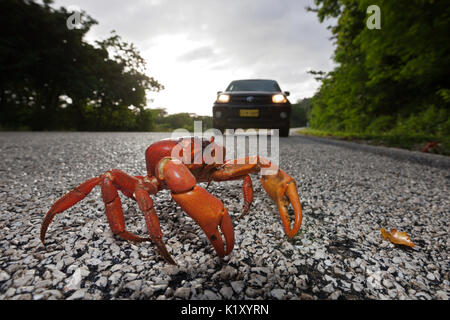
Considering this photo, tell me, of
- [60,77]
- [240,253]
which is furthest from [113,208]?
[60,77]

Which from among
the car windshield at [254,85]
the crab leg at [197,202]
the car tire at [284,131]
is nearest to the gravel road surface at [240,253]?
the crab leg at [197,202]

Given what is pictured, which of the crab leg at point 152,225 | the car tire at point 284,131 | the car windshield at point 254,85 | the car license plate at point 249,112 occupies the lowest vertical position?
the crab leg at point 152,225

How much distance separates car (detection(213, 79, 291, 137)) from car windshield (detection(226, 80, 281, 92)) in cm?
48

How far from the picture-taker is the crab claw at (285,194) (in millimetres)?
1109

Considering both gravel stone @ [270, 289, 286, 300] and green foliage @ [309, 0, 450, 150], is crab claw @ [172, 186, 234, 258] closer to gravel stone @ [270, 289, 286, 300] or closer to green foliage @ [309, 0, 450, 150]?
gravel stone @ [270, 289, 286, 300]

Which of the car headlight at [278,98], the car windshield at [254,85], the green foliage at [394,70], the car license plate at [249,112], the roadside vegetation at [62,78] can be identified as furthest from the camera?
the roadside vegetation at [62,78]

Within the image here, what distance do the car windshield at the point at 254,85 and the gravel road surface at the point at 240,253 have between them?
487 cm

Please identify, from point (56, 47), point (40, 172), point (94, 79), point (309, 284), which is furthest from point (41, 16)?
point (309, 284)

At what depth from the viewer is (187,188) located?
0.83 metres

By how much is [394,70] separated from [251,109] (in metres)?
4.94

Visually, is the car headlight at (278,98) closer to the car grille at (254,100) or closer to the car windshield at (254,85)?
the car grille at (254,100)

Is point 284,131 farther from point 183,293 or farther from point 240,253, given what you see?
point 183,293

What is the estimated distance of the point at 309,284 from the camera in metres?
0.86
